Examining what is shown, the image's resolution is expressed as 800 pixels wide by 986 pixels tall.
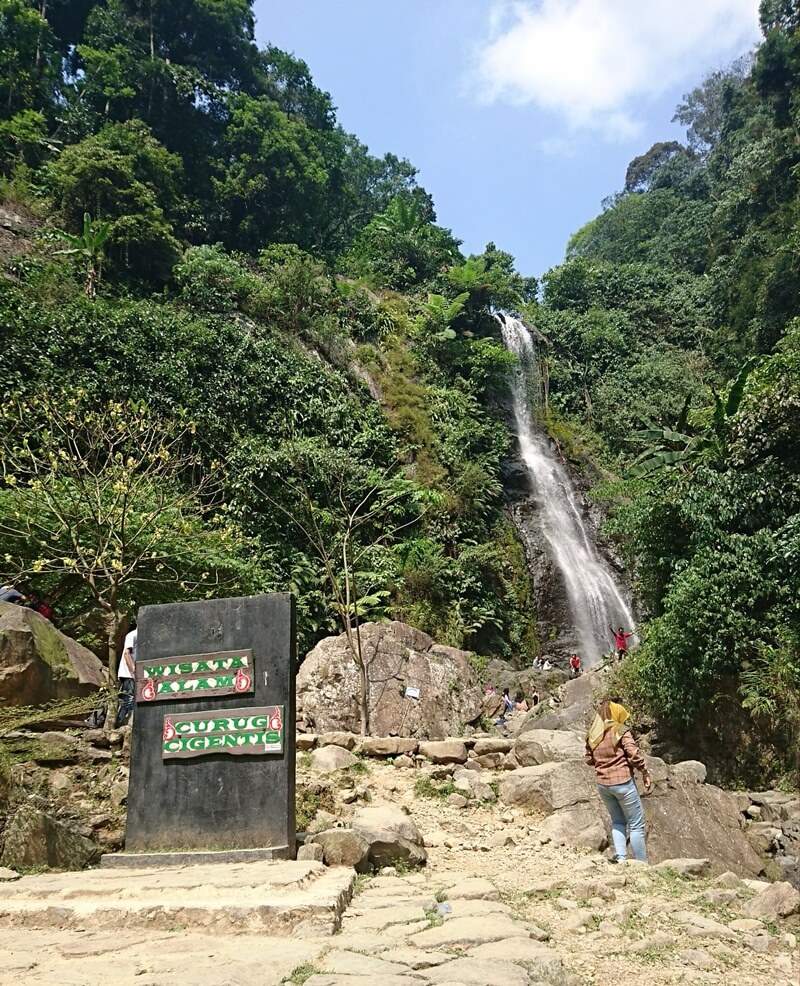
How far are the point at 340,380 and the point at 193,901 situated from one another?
16.5 metres

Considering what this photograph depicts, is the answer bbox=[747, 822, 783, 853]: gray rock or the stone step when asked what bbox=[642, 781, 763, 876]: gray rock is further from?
the stone step

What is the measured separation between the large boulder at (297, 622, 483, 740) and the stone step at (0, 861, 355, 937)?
22.4ft

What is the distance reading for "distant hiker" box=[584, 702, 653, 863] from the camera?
5625 mm

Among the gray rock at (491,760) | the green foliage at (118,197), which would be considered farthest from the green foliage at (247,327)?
the gray rock at (491,760)

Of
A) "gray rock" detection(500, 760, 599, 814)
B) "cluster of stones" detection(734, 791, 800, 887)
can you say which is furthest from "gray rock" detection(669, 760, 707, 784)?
"gray rock" detection(500, 760, 599, 814)

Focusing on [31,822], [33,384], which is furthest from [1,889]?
[33,384]

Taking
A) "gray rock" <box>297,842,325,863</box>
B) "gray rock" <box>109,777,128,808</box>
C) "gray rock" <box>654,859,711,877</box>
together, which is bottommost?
"gray rock" <box>654,859,711,877</box>

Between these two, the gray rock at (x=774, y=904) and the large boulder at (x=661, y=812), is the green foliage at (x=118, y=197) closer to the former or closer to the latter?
the large boulder at (x=661, y=812)

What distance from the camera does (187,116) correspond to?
26.0 m

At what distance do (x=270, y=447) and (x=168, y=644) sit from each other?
11.0 metres

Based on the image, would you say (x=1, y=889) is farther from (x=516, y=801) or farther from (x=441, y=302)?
(x=441, y=302)

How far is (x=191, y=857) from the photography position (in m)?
4.88

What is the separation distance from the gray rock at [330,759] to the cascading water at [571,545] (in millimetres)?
11119

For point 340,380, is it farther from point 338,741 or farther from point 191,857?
point 191,857
